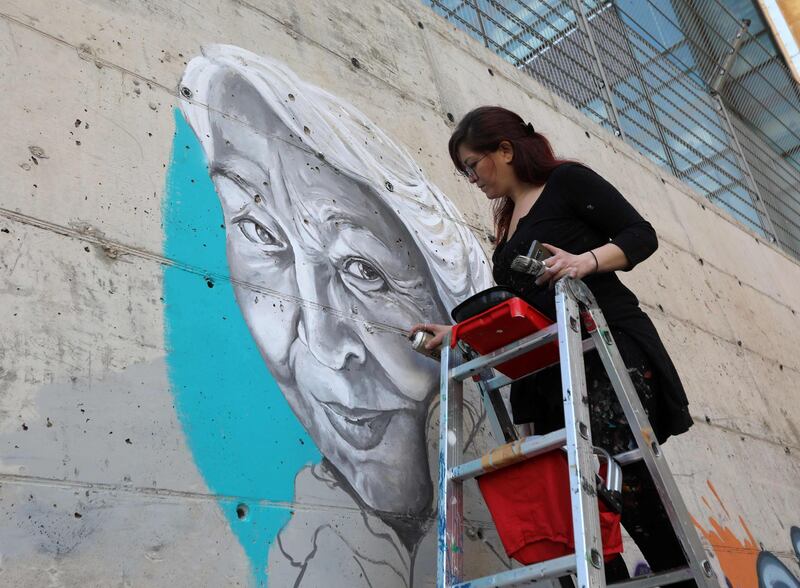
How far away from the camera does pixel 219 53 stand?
2.38 m

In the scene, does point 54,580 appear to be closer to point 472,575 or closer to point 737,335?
point 472,575

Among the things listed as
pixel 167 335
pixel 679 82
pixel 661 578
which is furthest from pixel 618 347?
pixel 679 82

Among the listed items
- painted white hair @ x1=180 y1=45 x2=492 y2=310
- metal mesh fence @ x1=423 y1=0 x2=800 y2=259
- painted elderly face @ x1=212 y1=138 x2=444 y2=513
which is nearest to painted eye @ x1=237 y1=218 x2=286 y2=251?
painted elderly face @ x1=212 y1=138 x2=444 y2=513

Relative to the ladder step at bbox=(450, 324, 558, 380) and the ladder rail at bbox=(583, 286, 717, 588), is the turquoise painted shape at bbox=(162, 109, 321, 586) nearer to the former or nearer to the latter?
the ladder step at bbox=(450, 324, 558, 380)

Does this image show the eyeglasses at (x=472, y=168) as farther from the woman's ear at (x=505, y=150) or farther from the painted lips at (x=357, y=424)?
the painted lips at (x=357, y=424)

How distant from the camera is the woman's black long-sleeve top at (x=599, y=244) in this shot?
193 centimetres

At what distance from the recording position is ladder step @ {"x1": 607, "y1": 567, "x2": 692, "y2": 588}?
1.72 metres

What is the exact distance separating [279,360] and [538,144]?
0.92m

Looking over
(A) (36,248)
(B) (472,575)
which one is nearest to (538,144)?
(B) (472,575)

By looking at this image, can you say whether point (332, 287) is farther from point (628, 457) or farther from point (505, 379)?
point (628, 457)

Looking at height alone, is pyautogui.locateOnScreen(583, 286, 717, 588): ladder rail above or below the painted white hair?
below

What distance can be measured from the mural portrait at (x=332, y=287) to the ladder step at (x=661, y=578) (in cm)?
53

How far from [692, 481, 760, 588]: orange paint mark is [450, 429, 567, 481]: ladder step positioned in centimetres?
161

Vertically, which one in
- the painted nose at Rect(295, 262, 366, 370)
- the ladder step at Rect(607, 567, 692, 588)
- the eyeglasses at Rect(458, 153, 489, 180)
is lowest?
the ladder step at Rect(607, 567, 692, 588)
